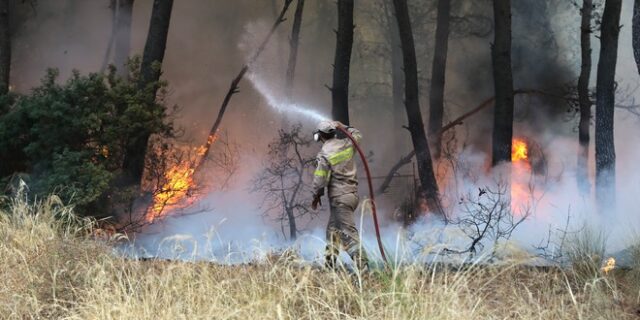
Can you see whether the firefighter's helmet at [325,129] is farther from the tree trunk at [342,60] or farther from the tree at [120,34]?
the tree at [120,34]

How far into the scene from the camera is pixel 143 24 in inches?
543

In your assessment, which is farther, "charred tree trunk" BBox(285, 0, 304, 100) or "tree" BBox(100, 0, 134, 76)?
"charred tree trunk" BBox(285, 0, 304, 100)

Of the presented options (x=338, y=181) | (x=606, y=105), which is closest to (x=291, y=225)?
(x=338, y=181)

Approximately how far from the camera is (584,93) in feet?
40.8

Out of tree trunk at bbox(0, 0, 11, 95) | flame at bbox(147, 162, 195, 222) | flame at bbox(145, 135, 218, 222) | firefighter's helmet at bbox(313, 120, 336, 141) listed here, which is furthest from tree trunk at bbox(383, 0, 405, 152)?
tree trunk at bbox(0, 0, 11, 95)

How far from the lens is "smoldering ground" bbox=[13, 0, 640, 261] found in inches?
505

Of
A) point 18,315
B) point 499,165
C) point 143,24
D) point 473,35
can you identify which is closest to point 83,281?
point 18,315

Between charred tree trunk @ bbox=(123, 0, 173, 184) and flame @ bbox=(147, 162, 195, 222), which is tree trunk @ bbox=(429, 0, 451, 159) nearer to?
flame @ bbox=(147, 162, 195, 222)

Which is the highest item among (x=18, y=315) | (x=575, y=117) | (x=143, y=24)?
(x=143, y=24)

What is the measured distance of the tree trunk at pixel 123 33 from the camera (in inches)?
526

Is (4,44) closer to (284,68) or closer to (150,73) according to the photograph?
(150,73)

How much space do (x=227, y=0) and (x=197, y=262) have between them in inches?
345

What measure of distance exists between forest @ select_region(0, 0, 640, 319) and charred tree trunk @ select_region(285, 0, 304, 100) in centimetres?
3

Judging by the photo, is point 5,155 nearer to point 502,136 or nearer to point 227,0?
point 227,0
